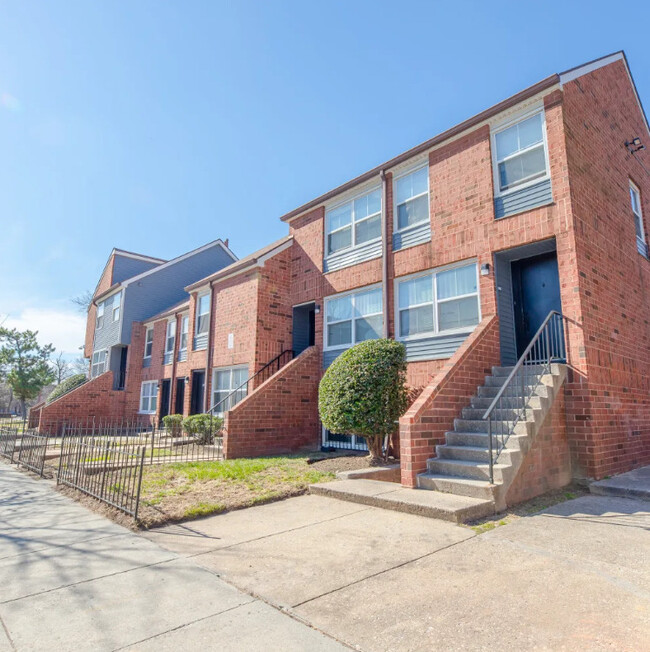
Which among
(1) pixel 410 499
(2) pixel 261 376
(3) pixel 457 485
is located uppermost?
(2) pixel 261 376

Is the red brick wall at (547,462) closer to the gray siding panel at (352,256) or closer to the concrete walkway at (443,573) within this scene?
the concrete walkway at (443,573)

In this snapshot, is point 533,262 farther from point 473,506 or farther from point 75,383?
point 75,383

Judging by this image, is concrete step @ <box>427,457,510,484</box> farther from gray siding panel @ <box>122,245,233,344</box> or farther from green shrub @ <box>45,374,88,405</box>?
green shrub @ <box>45,374,88,405</box>

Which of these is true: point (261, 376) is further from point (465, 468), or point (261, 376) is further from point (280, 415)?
point (465, 468)

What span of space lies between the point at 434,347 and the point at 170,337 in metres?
14.7

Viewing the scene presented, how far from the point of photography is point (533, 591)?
325cm

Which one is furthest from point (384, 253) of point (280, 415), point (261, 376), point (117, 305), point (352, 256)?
point (117, 305)

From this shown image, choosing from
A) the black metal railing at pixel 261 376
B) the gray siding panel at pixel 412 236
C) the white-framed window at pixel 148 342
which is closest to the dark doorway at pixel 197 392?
the black metal railing at pixel 261 376

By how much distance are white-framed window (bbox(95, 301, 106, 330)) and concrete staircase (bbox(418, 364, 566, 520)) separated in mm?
23852

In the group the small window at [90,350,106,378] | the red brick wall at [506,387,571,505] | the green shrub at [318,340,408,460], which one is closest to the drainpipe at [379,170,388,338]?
the green shrub at [318,340,408,460]

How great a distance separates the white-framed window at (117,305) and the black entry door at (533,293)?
20.5 m

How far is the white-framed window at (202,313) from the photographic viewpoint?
16.2 meters

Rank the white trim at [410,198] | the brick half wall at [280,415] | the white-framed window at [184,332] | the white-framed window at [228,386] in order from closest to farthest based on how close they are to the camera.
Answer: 1. the white trim at [410,198]
2. the brick half wall at [280,415]
3. the white-framed window at [228,386]
4. the white-framed window at [184,332]

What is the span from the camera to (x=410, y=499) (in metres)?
5.57
